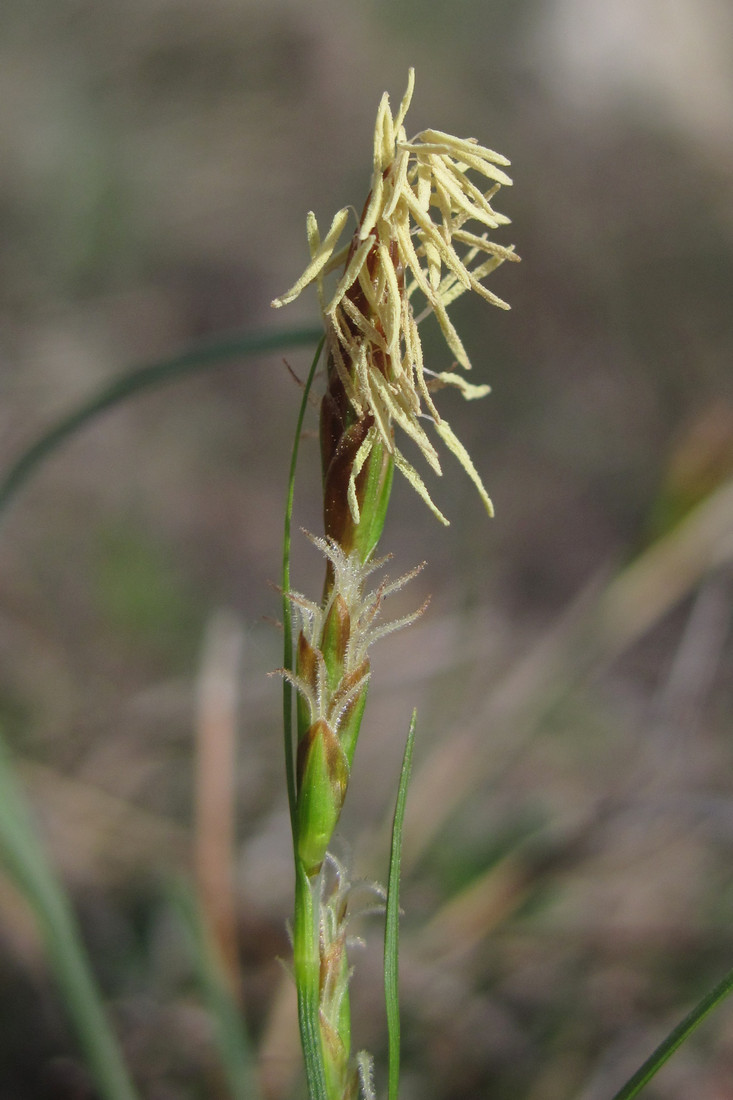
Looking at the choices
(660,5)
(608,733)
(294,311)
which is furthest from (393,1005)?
(660,5)

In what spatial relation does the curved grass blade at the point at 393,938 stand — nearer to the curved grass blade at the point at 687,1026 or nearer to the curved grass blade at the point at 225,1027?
the curved grass blade at the point at 687,1026

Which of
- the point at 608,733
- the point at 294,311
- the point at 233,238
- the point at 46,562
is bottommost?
the point at 608,733

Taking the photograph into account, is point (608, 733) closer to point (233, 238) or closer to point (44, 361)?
point (44, 361)

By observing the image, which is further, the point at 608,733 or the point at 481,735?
the point at 608,733

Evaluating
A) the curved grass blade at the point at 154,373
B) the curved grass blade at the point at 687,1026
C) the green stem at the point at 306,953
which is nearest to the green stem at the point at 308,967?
the green stem at the point at 306,953

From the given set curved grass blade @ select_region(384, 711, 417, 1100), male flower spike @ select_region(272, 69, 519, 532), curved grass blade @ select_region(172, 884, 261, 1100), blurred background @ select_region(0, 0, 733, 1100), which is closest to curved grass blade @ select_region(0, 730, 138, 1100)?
curved grass blade @ select_region(172, 884, 261, 1100)
